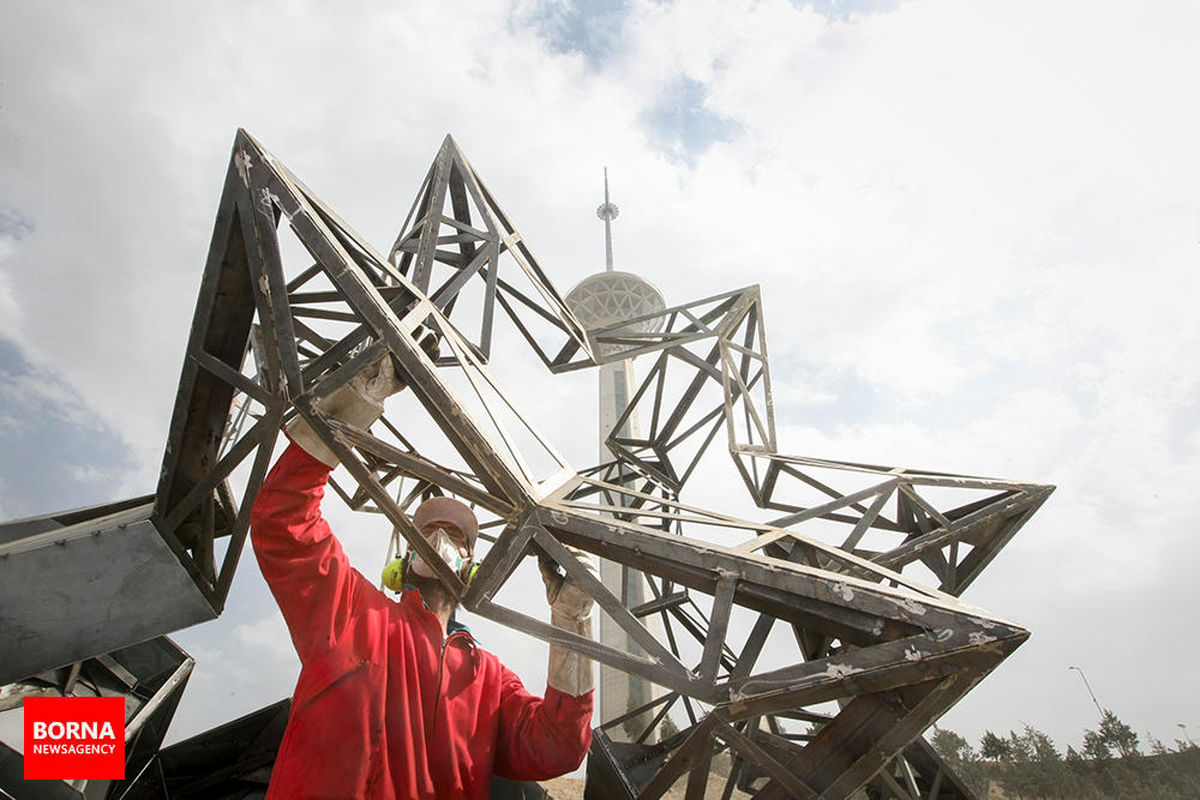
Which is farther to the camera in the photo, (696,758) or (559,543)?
(696,758)

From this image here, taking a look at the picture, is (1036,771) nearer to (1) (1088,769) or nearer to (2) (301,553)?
(1) (1088,769)

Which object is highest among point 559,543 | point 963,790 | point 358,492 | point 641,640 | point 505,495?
point 358,492

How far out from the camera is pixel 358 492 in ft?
21.7

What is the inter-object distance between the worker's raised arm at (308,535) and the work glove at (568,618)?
111 centimetres

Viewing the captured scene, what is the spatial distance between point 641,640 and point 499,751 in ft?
5.11

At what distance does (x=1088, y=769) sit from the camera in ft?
51.8

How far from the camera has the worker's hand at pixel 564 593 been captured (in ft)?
11.7

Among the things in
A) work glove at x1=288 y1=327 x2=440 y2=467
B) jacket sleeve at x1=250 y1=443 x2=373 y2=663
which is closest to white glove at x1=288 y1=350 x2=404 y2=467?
work glove at x1=288 y1=327 x2=440 y2=467

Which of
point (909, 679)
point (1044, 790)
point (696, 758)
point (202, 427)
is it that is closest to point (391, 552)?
point (202, 427)

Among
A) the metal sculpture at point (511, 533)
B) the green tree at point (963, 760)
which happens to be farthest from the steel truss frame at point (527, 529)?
the green tree at point (963, 760)

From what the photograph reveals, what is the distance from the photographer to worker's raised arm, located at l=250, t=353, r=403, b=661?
298cm

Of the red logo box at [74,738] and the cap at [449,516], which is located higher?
the cap at [449,516]

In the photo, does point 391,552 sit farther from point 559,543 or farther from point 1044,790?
point 1044,790

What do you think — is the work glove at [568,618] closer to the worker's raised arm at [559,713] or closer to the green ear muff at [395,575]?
the worker's raised arm at [559,713]
